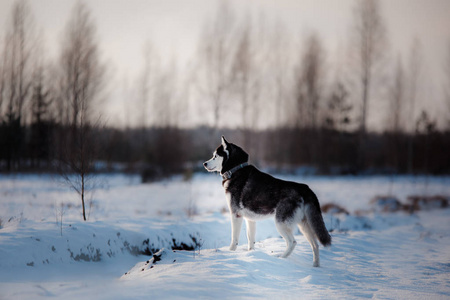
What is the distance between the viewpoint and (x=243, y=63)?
24156mm

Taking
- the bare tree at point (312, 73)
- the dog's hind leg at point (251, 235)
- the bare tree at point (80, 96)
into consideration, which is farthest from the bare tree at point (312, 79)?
the dog's hind leg at point (251, 235)

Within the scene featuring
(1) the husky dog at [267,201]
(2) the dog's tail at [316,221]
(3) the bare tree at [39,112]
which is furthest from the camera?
(3) the bare tree at [39,112]

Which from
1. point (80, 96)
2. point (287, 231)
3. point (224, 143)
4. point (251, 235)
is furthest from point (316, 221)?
point (80, 96)

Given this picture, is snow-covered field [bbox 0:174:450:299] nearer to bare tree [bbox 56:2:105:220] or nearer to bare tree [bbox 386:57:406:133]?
bare tree [bbox 56:2:105:220]

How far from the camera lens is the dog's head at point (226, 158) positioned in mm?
5875

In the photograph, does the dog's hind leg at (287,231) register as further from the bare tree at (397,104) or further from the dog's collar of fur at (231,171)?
the bare tree at (397,104)

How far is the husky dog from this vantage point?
16.6ft

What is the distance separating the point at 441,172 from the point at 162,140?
76.1 ft

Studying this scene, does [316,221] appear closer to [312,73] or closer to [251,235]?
[251,235]

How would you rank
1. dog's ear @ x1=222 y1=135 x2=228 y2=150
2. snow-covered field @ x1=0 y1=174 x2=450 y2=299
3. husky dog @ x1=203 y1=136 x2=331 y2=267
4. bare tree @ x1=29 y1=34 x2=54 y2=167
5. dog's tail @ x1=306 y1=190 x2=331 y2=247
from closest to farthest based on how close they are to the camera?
snow-covered field @ x1=0 y1=174 x2=450 y2=299, dog's tail @ x1=306 y1=190 x2=331 y2=247, husky dog @ x1=203 y1=136 x2=331 y2=267, dog's ear @ x1=222 y1=135 x2=228 y2=150, bare tree @ x1=29 y1=34 x2=54 y2=167

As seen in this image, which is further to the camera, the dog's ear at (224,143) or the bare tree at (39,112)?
the bare tree at (39,112)

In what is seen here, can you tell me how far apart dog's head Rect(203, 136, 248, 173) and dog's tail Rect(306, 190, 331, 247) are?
150 cm

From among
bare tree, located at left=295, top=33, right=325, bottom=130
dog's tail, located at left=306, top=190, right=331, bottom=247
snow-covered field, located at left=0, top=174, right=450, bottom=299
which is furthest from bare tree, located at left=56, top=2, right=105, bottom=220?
bare tree, located at left=295, top=33, right=325, bottom=130

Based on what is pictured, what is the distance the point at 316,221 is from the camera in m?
5.01
